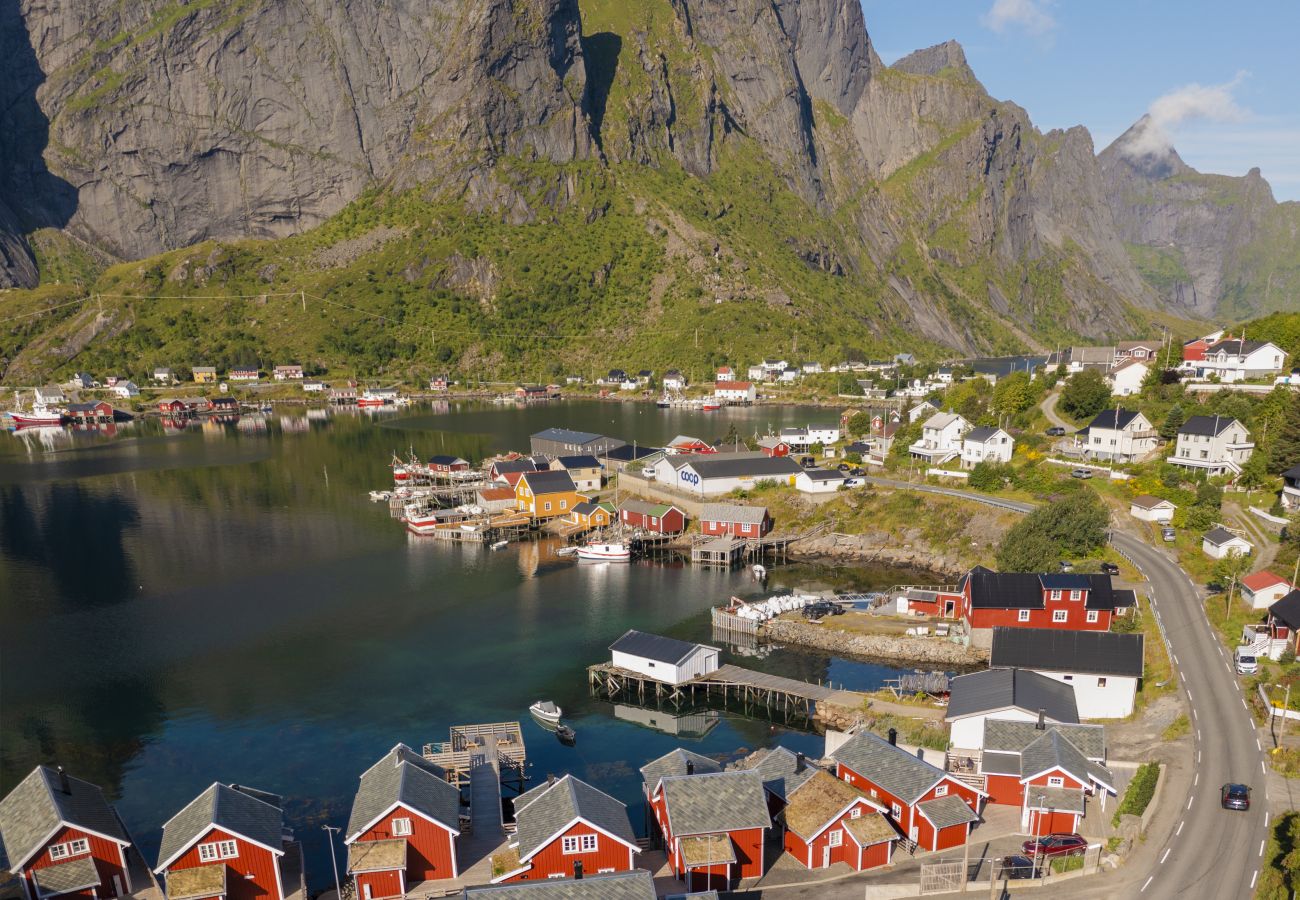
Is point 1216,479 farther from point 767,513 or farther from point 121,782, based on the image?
point 121,782

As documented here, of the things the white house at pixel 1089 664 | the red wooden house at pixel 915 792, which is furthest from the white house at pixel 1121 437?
the red wooden house at pixel 915 792

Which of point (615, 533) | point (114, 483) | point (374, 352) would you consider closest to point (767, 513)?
point (615, 533)

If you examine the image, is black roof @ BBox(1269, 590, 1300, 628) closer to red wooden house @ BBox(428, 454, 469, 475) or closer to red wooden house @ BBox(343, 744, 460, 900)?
red wooden house @ BBox(343, 744, 460, 900)

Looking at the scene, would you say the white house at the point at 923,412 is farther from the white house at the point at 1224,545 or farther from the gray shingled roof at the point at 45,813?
the gray shingled roof at the point at 45,813

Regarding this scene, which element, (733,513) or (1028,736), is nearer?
(1028,736)

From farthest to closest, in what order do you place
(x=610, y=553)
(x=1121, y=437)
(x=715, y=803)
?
1. (x=1121, y=437)
2. (x=610, y=553)
3. (x=715, y=803)

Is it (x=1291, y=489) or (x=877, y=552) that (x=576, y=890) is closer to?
(x=877, y=552)

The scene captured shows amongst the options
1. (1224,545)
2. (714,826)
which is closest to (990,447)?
(1224,545)
